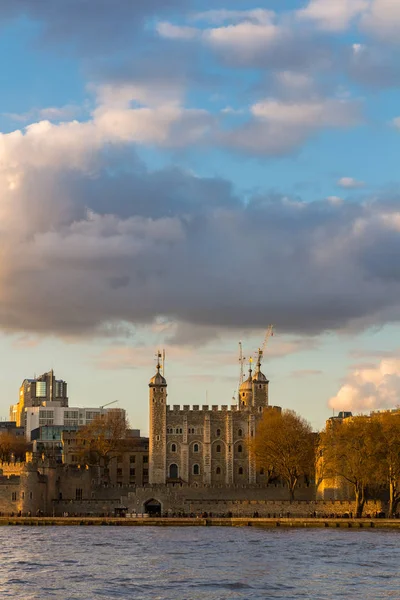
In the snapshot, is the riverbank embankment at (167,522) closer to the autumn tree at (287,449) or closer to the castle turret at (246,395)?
the autumn tree at (287,449)

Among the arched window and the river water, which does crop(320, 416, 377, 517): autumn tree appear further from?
the arched window

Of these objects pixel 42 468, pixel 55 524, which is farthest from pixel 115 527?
pixel 42 468

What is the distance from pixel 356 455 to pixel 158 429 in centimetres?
3972

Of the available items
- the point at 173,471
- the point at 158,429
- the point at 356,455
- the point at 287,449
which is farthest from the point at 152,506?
the point at 356,455

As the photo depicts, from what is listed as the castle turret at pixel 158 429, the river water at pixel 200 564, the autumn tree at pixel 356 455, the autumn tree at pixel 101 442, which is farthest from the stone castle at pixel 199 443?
the river water at pixel 200 564

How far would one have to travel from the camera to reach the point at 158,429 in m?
174

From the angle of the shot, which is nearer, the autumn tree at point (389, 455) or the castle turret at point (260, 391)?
the autumn tree at point (389, 455)

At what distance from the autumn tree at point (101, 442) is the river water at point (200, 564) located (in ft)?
179

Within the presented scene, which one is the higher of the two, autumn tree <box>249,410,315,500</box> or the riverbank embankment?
autumn tree <box>249,410,315,500</box>

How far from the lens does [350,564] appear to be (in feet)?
308

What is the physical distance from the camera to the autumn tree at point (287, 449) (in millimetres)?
160125

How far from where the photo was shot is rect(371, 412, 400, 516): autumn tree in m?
141

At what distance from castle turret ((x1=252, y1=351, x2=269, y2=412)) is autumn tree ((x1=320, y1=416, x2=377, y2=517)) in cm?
3148

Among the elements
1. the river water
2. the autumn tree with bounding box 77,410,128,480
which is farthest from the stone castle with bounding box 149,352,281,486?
the river water
